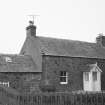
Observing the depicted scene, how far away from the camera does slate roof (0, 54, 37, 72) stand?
2636 centimetres

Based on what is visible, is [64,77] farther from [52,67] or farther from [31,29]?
[31,29]

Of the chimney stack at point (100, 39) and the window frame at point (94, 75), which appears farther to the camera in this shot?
the chimney stack at point (100, 39)

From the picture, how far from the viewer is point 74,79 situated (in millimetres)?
30250

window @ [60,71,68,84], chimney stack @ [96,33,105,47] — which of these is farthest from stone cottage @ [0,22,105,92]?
chimney stack @ [96,33,105,47]

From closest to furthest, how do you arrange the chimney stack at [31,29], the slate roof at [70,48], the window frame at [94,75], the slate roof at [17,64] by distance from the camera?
the slate roof at [17,64], the slate roof at [70,48], the window frame at [94,75], the chimney stack at [31,29]

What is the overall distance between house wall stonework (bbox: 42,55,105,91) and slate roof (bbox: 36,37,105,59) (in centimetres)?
70

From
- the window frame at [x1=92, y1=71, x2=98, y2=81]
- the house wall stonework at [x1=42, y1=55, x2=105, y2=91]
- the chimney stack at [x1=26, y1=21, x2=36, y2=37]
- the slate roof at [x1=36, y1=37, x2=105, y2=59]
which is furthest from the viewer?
the chimney stack at [x1=26, y1=21, x2=36, y2=37]

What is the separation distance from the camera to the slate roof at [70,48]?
29.6m

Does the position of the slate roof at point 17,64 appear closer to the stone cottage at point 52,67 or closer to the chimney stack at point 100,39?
the stone cottage at point 52,67

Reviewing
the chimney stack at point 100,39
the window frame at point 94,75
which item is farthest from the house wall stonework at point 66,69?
the chimney stack at point 100,39

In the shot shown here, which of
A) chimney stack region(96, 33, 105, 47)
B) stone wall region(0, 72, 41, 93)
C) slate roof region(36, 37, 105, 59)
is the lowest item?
stone wall region(0, 72, 41, 93)

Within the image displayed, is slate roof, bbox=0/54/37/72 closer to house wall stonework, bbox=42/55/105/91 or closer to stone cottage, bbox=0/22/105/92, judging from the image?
stone cottage, bbox=0/22/105/92

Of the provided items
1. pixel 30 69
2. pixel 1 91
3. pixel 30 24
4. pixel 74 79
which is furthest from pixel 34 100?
pixel 30 24

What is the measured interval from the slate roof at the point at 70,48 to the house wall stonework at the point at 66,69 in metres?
0.70
